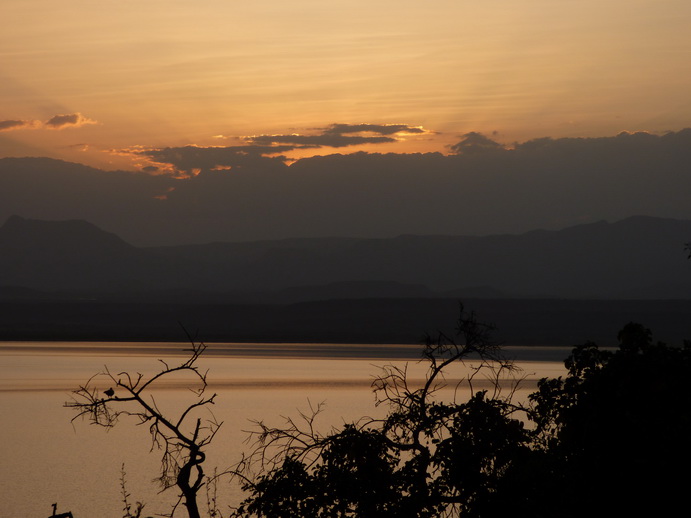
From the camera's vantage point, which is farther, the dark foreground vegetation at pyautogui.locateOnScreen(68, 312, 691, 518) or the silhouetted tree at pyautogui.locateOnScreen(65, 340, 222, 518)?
the dark foreground vegetation at pyautogui.locateOnScreen(68, 312, 691, 518)

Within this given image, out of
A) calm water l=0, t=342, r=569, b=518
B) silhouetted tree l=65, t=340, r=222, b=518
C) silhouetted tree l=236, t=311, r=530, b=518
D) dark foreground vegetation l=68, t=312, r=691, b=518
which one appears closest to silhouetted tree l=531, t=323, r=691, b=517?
dark foreground vegetation l=68, t=312, r=691, b=518

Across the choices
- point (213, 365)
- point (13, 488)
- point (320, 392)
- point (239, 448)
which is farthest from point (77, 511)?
point (213, 365)

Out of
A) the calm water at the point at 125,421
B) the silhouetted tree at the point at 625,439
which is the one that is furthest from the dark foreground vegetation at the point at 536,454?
the calm water at the point at 125,421

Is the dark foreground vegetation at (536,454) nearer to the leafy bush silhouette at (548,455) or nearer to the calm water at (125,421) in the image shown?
the leafy bush silhouette at (548,455)

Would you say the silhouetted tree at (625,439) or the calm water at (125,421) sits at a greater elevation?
the silhouetted tree at (625,439)

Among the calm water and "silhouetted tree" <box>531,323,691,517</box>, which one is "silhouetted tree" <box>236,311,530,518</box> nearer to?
"silhouetted tree" <box>531,323,691,517</box>

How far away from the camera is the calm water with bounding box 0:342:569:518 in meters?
30.5

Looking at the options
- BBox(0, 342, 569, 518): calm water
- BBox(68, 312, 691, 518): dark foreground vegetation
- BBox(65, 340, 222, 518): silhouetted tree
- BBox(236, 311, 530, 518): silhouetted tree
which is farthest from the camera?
BBox(0, 342, 569, 518): calm water

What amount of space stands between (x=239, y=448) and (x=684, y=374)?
27559mm

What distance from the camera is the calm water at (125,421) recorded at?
100ft

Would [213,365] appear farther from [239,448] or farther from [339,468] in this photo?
[339,468]

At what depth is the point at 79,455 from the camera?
37.2m

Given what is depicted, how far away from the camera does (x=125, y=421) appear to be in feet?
162

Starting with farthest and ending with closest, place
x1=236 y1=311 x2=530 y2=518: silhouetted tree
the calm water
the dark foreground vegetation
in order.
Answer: the calm water
x1=236 y1=311 x2=530 y2=518: silhouetted tree
the dark foreground vegetation
